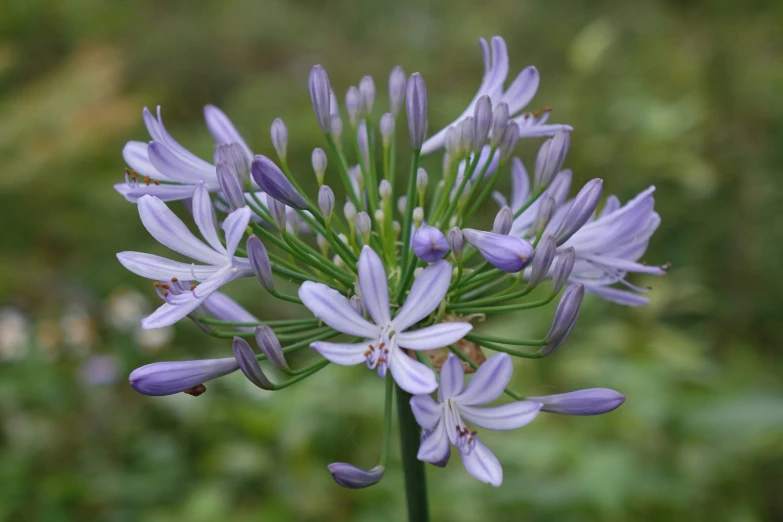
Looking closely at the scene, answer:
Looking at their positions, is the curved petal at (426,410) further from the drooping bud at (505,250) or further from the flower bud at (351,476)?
the drooping bud at (505,250)

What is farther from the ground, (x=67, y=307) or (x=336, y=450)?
(x=67, y=307)

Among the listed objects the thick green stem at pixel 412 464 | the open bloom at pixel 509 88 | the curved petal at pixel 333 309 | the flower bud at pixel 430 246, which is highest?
the open bloom at pixel 509 88

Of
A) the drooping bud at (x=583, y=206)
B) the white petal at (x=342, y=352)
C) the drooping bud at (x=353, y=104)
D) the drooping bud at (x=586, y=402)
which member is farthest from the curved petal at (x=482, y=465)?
the drooping bud at (x=353, y=104)

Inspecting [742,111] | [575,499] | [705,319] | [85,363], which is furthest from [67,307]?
[742,111]

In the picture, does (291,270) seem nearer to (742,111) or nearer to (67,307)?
(67,307)

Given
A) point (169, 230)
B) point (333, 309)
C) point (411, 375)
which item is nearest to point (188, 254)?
point (169, 230)

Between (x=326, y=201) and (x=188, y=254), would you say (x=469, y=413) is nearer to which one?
(x=326, y=201)
